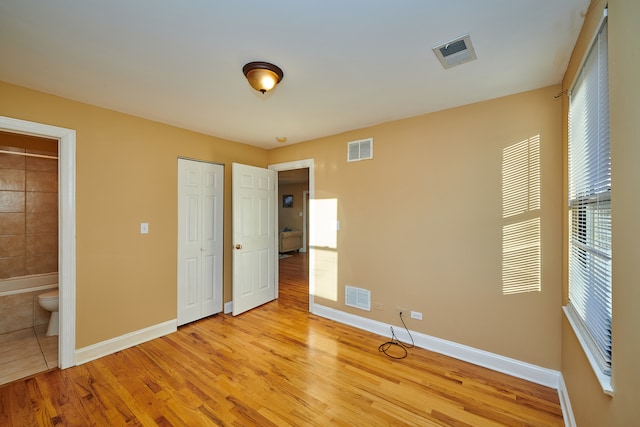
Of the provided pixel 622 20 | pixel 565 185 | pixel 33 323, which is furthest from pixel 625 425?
pixel 33 323

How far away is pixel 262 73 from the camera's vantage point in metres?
1.75

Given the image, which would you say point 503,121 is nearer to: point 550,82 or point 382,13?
point 550,82

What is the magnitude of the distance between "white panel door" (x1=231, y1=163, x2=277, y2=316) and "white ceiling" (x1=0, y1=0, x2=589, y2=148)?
4.02ft

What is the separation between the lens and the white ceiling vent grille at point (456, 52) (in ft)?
5.07

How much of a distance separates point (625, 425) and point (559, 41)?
1.96m

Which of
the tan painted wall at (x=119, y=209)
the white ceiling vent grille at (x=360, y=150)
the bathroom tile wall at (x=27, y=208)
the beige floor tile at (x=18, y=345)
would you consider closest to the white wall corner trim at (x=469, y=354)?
the white ceiling vent grille at (x=360, y=150)

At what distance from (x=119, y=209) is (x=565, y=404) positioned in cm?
412

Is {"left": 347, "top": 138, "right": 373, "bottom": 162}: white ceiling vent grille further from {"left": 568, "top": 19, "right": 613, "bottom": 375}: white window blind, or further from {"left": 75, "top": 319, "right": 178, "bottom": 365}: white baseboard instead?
{"left": 75, "top": 319, "right": 178, "bottom": 365}: white baseboard

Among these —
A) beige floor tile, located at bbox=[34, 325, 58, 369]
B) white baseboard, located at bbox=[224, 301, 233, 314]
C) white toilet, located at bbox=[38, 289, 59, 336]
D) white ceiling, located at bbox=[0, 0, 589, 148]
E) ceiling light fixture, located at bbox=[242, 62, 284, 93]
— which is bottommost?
beige floor tile, located at bbox=[34, 325, 58, 369]

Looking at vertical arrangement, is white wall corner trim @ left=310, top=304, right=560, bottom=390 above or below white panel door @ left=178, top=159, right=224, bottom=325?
below

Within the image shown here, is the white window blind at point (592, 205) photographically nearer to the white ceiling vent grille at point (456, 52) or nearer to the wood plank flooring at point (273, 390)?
the white ceiling vent grille at point (456, 52)

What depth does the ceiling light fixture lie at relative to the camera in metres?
1.73

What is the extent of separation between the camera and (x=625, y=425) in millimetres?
875

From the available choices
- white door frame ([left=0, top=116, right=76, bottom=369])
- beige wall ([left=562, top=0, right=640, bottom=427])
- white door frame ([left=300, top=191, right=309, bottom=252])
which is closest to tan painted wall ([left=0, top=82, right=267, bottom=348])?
white door frame ([left=0, top=116, right=76, bottom=369])
